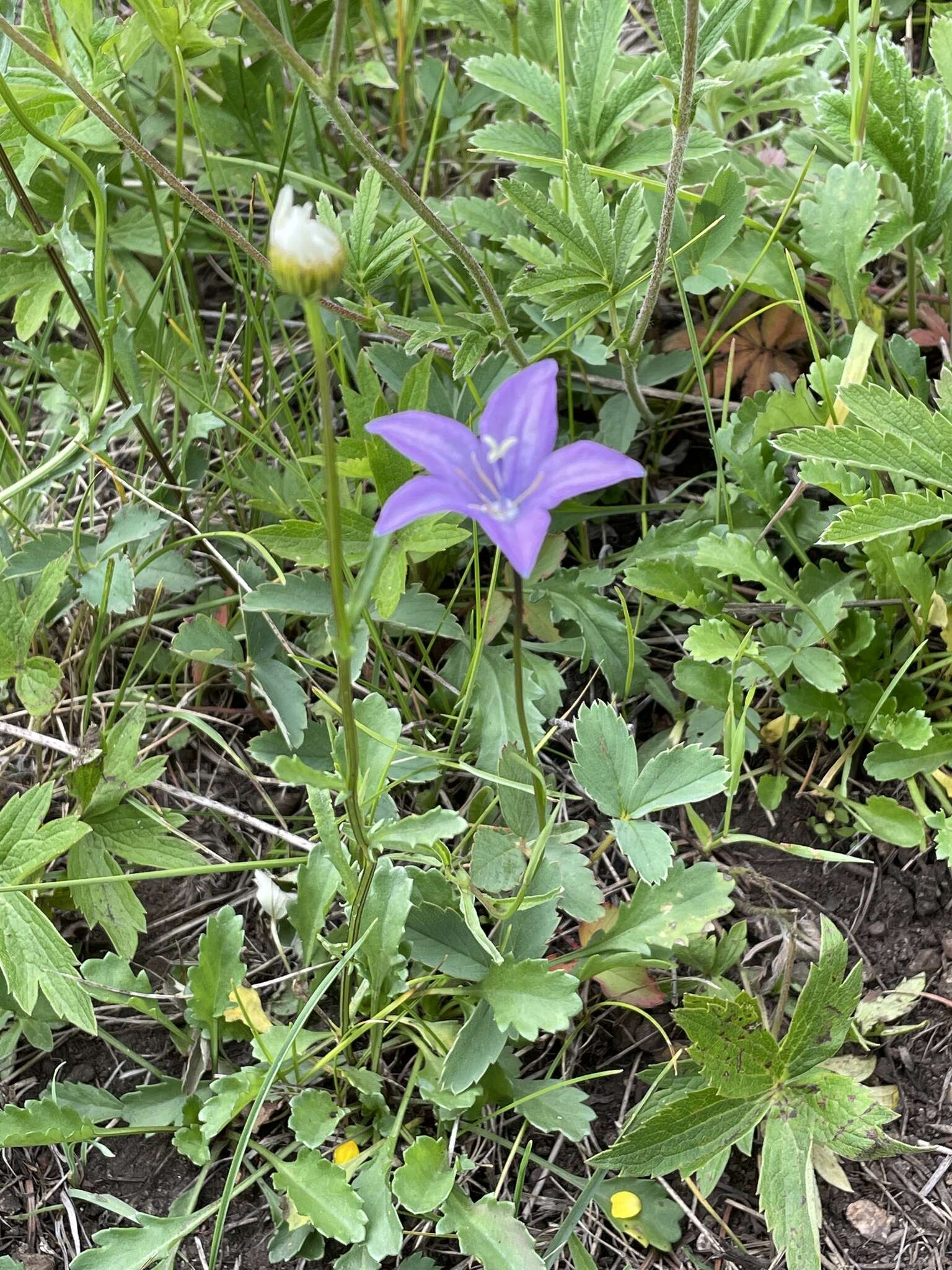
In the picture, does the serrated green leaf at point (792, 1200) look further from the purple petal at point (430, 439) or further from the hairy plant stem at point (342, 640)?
the purple petal at point (430, 439)

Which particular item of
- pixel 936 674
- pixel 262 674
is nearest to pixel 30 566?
pixel 262 674

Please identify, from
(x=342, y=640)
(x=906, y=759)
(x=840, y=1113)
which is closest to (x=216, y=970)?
(x=342, y=640)

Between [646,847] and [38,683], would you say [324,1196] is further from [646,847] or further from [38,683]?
[38,683]

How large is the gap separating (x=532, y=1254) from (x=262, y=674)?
3.37ft

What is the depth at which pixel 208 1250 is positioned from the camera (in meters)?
1.77

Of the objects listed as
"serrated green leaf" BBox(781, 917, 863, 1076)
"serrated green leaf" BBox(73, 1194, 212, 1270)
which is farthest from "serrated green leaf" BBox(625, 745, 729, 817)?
"serrated green leaf" BBox(73, 1194, 212, 1270)

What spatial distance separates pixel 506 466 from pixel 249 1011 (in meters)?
1.04

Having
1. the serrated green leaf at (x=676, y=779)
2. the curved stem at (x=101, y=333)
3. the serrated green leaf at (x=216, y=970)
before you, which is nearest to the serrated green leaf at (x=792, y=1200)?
the serrated green leaf at (x=676, y=779)

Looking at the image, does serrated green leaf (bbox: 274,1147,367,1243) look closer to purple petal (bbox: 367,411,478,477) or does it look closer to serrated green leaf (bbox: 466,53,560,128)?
purple petal (bbox: 367,411,478,477)

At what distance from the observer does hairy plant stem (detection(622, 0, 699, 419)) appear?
1636 millimetres

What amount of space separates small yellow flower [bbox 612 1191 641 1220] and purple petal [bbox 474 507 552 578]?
1.06 m

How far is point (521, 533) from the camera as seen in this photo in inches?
45.7

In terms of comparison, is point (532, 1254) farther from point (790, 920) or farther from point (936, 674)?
point (936, 674)

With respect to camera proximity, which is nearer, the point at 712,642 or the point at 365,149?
the point at 365,149
